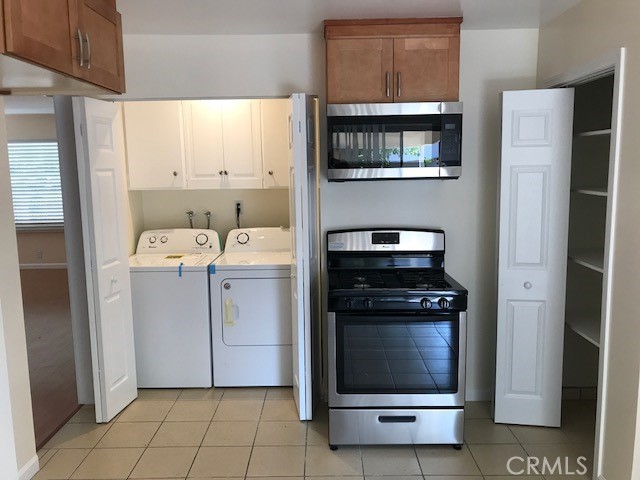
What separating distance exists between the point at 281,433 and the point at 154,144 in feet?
7.30

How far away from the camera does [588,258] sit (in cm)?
287

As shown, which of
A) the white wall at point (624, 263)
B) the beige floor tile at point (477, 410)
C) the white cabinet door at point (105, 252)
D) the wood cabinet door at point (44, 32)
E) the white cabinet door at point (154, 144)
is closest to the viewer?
the wood cabinet door at point (44, 32)

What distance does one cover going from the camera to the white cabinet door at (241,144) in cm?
377

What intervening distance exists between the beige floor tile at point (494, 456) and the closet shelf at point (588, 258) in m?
1.05

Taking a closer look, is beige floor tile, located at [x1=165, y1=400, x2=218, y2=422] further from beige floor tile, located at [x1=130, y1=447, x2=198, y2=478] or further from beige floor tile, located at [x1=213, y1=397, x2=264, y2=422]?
beige floor tile, located at [x1=130, y1=447, x2=198, y2=478]

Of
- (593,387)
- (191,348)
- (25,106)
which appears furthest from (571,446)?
(25,106)

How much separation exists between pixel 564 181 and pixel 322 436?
1944mm

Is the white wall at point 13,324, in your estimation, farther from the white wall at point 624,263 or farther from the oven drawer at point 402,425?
the white wall at point 624,263

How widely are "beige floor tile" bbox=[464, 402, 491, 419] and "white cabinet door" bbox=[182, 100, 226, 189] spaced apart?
2.30 m

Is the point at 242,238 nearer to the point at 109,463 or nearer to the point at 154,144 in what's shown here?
the point at 154,144

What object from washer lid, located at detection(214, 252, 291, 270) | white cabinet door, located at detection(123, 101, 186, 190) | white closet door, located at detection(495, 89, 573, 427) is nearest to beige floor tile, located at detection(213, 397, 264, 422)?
washer lid, located at detection(214, 252, 291, 270)

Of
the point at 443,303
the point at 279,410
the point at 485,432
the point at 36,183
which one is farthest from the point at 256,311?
the point at 36,183

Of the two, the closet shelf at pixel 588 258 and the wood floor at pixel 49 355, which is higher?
the closet shelf at pixel 588 258

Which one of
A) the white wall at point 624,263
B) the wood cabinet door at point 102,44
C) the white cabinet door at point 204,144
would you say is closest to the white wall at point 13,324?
Result: the wood cabinet door at point 102,44
